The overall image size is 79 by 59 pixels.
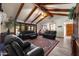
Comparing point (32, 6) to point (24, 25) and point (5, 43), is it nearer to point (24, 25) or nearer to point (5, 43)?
point (24, 25)

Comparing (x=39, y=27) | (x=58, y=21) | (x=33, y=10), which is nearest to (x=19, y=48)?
(x=39, y=27)

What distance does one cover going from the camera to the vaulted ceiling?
112 inches

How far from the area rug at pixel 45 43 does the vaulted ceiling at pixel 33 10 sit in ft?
1.25

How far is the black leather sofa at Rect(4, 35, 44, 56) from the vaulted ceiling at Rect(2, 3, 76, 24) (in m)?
0.43

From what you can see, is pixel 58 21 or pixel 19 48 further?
pixel 58 21

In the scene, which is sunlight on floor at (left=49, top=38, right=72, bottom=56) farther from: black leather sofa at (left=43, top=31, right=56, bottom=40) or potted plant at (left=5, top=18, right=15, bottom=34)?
potted plant at (left=5, top=18, right=15, bottom=34)

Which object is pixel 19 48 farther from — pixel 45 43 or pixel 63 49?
pixel 63 49

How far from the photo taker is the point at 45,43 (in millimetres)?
2918

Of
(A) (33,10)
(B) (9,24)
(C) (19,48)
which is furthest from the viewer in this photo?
(A) (33,10)

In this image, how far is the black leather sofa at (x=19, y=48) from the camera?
2.59m

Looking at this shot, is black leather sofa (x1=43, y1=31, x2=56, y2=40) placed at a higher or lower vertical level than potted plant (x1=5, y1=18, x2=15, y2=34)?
lower

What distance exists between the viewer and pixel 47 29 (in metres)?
2.98

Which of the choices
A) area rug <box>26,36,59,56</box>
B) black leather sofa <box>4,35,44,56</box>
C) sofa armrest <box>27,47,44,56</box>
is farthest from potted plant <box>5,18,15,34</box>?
sofa armrest <box>27,47,44,56</box>

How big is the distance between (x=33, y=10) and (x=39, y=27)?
38cm
